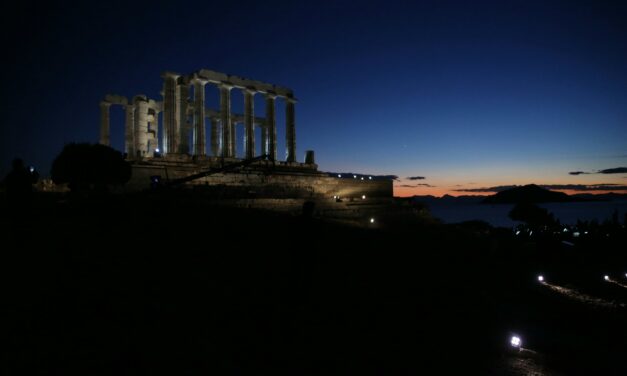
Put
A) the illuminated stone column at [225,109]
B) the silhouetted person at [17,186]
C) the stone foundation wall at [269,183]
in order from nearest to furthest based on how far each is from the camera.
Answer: the silhouetted person at [17,186]
the stone foundation wall at [269,183]
the illuminated stone column at [225,109]

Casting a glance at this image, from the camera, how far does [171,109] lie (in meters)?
34.2

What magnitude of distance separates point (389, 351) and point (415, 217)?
2355 centimetres

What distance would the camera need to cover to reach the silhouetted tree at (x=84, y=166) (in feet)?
68.7

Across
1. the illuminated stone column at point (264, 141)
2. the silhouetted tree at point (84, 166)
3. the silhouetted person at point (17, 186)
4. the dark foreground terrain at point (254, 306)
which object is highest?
the illuminated stone column at point (264, 141)

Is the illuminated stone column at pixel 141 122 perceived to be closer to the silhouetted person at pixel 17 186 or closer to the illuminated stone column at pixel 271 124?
the illuminated stone column at pixel 271 124

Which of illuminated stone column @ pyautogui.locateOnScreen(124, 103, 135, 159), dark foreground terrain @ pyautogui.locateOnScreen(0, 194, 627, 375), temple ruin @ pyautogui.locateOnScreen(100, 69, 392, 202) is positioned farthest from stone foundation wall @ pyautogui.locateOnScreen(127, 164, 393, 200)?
illuminated stone column @ pyautogui.locateOnScreen(124, 103, 135, 159)

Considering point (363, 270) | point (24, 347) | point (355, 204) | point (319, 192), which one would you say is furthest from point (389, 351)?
point (319, 192)

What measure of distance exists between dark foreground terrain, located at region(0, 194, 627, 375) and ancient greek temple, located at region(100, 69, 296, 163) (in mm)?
17564

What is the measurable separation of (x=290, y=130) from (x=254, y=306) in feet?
117

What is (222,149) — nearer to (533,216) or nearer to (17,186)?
(17,186)

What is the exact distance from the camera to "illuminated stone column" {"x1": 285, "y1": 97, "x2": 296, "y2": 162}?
42.9m

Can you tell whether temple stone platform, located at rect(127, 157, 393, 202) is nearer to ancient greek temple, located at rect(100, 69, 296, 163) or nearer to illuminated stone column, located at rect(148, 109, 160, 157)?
ancient greek temple, located at rect(100, 69, 296, 163)

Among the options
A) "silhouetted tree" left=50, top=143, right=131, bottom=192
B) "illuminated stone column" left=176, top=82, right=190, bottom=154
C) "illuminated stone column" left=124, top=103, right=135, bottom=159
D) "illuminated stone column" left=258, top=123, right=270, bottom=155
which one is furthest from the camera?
"illuminated stone column" left=258, top=123, right=270, bottom=155

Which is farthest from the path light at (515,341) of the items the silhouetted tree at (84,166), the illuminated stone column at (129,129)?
the illuminated stone column at (129,129)
